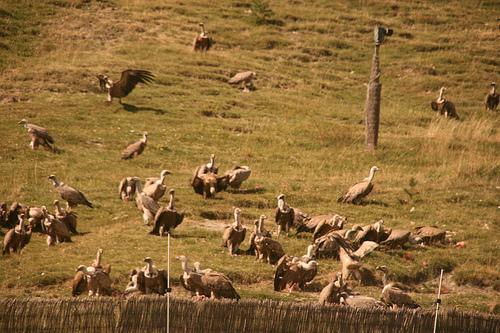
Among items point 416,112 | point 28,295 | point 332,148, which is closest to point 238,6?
point 416,112

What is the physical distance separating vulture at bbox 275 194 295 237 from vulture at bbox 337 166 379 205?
267cm

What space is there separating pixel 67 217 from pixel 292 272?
4.90 metres

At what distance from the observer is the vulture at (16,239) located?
811 inches

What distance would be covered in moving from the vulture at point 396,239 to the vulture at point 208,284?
4919 millimetres

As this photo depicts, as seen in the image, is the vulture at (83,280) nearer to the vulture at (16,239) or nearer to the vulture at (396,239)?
the vulture at (16,239)

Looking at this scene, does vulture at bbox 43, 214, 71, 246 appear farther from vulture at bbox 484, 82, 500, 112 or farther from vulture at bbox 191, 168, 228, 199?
vulture at bbox 484, 82, 500, 112

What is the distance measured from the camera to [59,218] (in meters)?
21.6

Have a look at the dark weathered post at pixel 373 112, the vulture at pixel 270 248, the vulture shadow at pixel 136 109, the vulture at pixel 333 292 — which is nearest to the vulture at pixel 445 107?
the dark weathered post at pixel 373 112

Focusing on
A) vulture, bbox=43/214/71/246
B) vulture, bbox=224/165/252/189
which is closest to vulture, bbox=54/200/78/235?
vulture, bbox=43/214/71/246

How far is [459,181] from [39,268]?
39.9 ft

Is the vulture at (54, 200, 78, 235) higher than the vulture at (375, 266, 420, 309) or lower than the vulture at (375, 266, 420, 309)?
higher

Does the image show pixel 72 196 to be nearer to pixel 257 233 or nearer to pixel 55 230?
pixel 55 230

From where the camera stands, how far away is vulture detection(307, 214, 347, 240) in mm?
22328

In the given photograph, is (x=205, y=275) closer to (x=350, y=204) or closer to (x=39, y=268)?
(x=39, y=268)
